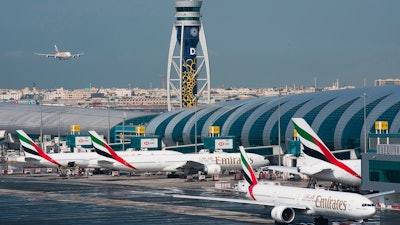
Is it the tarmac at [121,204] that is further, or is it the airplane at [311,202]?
the tarmac at [121,204]

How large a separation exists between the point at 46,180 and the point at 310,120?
42.1 metres

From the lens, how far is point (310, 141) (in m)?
92.9

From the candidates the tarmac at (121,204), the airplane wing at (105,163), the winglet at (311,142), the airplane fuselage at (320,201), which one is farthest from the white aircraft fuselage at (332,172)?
the airplane wing at (105,163)

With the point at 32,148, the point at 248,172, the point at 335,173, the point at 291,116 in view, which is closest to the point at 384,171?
the point at 335,173

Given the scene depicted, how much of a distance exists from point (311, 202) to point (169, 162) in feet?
199

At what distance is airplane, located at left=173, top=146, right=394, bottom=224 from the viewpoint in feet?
250

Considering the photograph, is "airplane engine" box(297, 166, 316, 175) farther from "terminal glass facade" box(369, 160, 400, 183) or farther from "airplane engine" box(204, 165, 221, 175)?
"airplane engine" box(204, 165, 221, 175)

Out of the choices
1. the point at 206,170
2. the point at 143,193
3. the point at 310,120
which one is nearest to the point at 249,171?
the point at 143,193

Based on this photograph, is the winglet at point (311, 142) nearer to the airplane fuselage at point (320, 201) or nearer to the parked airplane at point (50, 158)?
the airplane fuselage at point (320, 201)

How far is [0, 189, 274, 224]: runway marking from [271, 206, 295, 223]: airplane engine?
3.20 metres

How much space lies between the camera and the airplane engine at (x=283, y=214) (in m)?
78.9

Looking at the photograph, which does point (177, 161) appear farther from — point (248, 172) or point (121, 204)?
point (248, 172)

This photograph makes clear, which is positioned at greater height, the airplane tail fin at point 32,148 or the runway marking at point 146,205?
the airplane tail fin at point 32,148

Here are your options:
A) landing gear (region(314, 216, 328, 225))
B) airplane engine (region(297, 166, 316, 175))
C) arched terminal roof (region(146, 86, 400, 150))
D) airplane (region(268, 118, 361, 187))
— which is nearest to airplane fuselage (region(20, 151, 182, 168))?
arched terminal roof (region(146, 86, 400, 150))
